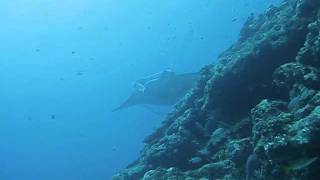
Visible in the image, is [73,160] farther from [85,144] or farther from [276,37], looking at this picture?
[276,37]

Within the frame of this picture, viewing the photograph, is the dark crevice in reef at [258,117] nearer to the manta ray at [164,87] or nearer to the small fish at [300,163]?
the small fish at [300,163]

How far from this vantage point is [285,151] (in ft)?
24.0

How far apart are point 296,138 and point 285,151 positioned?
0.89 ft

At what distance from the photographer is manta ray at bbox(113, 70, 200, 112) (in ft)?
84.4

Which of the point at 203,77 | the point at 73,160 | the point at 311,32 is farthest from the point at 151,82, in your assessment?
the point at 73,160

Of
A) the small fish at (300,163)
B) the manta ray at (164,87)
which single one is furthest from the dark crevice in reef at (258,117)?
the manta ray at (164,87)

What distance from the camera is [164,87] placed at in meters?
26.2

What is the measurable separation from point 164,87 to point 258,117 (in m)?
17.2

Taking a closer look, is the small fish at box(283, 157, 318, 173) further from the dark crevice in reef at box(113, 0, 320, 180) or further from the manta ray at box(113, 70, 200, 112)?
the manta ray at box(113, 70, 200, 112)

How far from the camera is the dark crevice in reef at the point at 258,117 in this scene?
7426 mm

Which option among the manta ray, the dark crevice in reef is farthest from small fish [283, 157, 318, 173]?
the manta ray

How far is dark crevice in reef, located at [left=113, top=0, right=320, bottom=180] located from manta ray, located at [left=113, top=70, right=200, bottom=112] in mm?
9340

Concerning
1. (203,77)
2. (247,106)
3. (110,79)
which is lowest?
(247,106)

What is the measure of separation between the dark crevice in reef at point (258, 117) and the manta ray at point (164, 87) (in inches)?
368
